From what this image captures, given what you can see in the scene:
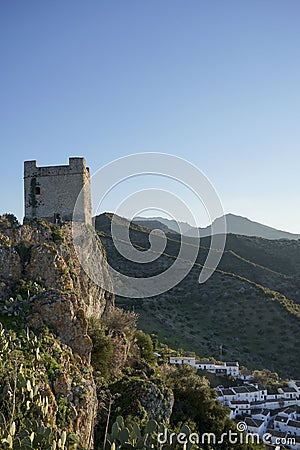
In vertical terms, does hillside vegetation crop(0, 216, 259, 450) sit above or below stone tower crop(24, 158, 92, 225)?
below

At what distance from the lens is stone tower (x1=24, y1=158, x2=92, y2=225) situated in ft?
67.8

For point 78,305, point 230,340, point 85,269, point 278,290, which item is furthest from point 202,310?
point 78,305

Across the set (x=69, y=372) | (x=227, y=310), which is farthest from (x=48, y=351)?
(x=227, y=310)

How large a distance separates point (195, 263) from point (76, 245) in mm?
34540

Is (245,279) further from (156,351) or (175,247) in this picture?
(156,351)

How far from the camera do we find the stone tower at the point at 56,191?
67.8 feet

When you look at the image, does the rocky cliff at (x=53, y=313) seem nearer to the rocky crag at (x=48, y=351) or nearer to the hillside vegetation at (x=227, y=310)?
the rocky crag at (x=48, y=351)
